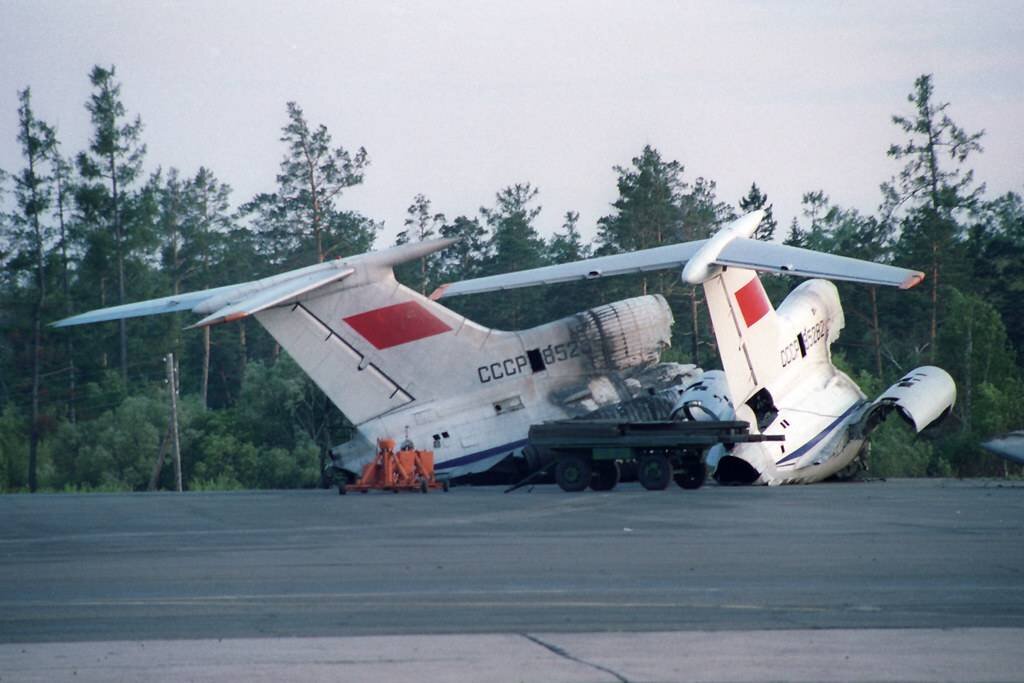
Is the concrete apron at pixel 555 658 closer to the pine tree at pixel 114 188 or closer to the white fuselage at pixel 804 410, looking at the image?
the white fuselage at pixel 804 410

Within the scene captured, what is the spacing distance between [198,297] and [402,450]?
609 cm

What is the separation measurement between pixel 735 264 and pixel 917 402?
6495 mm

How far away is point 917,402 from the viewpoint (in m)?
30.6

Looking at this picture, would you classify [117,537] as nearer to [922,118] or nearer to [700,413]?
[700,413]

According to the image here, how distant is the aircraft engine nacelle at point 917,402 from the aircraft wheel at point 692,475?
15.5ft

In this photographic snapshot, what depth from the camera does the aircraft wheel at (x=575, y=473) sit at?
93.0 feet

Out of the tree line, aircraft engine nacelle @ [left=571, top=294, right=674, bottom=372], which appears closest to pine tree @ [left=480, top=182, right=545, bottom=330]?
the tree line

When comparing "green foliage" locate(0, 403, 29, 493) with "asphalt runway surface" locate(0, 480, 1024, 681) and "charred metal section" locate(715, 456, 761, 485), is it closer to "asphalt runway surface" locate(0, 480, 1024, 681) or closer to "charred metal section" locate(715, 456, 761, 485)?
"charred metal section" locate(715, 456, 761, 485)

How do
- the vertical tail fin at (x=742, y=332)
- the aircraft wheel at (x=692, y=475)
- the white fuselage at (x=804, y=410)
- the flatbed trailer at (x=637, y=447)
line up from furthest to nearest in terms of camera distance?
the white fuselage at (x=804, y=410) → the aircraft wheel at (x=692, y=475) → the vertical tail fin at (x=742, y=332) → the flatbed trailer at (x=637, y=447)

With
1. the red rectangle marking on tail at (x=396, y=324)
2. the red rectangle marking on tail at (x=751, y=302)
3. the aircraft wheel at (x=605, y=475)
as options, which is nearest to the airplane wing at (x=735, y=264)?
the red rectangle marking on tail at (x=396, y=324)

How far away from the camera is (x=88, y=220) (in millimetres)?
75688

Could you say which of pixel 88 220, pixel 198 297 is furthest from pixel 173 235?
pixel 198 297

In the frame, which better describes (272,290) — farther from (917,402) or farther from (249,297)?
(917,402)

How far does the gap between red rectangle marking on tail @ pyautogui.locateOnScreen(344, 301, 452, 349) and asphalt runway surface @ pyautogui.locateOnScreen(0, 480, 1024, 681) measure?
791 cm
